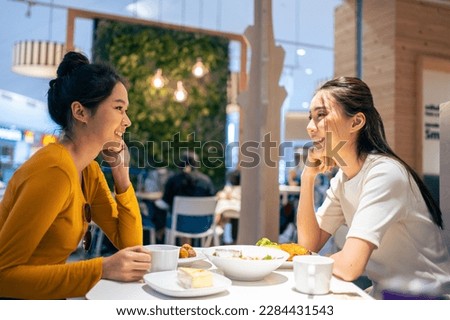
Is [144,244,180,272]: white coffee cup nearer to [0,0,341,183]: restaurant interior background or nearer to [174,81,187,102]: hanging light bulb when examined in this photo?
[0,0,341,183]: restaurant interior background

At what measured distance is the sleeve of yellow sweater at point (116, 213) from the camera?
3.54 ft

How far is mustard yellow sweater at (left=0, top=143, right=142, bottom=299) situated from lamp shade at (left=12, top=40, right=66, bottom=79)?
61cm

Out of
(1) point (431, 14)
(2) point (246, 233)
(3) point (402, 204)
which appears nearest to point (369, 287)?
(3) point (402, 204)

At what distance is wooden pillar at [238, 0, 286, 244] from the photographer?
77.3 inches

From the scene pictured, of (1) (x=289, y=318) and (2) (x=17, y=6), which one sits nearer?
(1) (x=289, y=318)

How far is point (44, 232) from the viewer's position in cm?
80

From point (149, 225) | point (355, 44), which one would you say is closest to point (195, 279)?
point (149, 225)

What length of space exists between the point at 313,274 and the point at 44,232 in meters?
0.53

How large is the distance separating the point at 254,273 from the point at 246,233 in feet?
4.06

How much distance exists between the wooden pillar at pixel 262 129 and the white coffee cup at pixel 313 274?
3.87ft

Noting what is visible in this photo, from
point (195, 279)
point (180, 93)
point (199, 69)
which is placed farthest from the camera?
point (199, 69)

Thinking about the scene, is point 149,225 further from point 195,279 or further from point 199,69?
point 195,279

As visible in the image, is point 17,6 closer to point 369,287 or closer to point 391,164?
point 391,164

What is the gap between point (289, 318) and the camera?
0.90m
